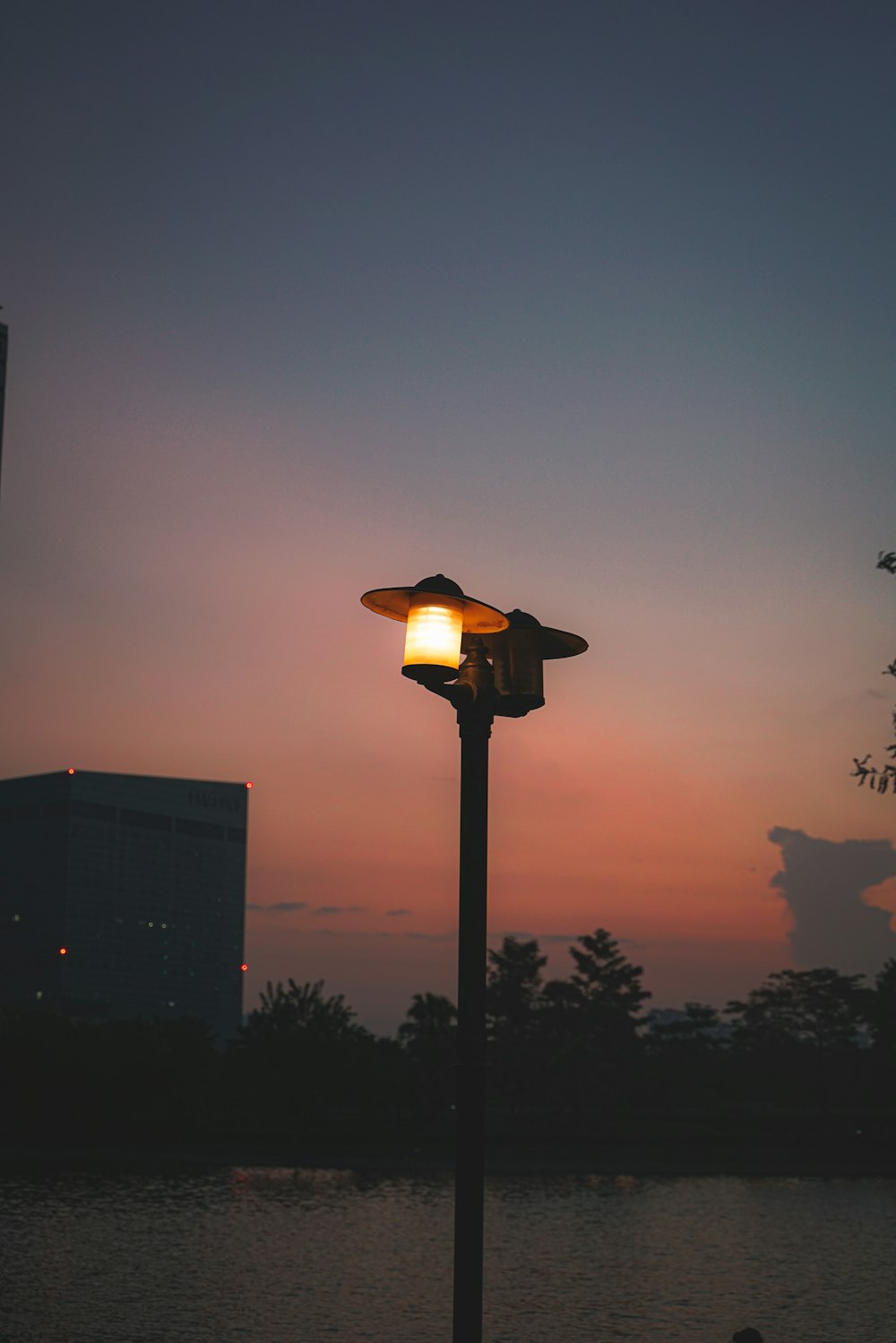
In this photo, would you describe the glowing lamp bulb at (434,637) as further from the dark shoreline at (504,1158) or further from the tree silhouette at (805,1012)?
the tree silhouette at (805,1012)

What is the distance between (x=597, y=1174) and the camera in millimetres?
57250

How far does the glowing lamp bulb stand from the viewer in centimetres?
Result: 676

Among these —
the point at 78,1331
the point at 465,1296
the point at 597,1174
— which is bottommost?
the point at 597,1174

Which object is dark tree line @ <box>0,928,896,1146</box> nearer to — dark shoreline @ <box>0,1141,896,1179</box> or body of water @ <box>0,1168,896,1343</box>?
dark shoreline @ <box>0,1141,896,1179</box>

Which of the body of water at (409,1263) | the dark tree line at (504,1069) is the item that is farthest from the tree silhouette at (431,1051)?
the body of water at (409,1263)

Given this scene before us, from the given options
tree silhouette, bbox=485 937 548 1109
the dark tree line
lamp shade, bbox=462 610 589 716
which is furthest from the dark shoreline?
lamp shade, bbox=462 610 589 716

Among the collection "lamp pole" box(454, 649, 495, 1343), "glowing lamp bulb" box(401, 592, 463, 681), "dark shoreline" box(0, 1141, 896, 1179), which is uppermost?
"glowing lamp bulb" box(401, 592, 463, 681)

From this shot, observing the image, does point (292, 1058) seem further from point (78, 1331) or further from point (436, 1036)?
point (78, 1331)

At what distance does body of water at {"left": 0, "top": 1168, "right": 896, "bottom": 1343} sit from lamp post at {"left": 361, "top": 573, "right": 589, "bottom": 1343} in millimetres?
17675

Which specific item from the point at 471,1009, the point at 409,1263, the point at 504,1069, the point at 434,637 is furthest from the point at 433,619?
the point at 504,1069

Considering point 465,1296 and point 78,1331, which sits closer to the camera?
point 465,1296

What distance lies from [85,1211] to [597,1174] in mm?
27102

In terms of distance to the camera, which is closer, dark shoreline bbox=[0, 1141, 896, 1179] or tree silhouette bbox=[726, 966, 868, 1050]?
dark shoreline bbox=[0, 1141, 896, 1179]

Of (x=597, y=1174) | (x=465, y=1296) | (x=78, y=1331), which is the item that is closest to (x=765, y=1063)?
(x=597, y=1174)
